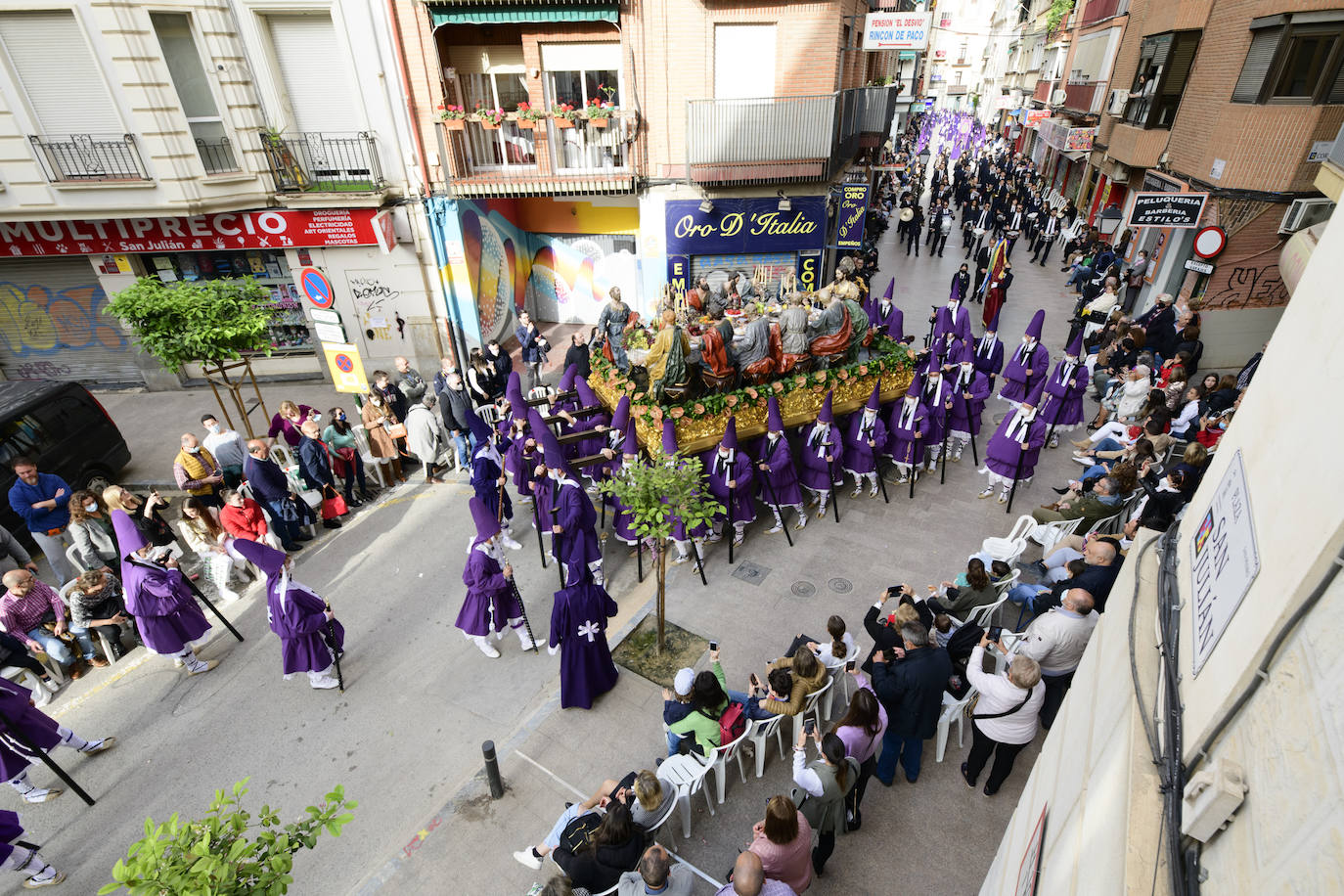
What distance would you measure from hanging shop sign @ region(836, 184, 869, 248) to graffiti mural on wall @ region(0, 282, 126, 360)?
57.3 ft

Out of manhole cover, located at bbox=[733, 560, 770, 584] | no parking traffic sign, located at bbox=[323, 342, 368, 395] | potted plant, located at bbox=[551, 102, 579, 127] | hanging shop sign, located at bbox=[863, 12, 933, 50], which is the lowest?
manhole cover, located at bbox=[733, 560, 770, 584]

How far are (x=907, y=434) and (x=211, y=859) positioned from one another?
9712 mm

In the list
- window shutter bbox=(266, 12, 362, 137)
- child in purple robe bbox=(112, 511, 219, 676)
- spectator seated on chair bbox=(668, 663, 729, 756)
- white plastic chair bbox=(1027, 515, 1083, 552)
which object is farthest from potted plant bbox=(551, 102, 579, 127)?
spectator seated on chair bbox=(668, 663, 729, 756)

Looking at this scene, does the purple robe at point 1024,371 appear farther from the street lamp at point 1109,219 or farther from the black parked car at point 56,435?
the black parked car at point 56,435

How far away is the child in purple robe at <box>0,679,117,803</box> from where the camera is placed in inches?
225

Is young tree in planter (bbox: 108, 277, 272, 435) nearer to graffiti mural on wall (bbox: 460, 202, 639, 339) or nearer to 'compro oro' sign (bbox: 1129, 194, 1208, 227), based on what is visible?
graffiti mural on wall (bbox: 460, 202, 639, 339)

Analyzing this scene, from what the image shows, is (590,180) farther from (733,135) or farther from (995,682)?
(995,682)

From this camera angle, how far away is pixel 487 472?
9.70m

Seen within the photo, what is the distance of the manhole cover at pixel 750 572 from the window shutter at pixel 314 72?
490 inches

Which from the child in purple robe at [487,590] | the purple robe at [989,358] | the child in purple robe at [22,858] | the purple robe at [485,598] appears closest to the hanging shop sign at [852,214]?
the purple robe at [989,358]

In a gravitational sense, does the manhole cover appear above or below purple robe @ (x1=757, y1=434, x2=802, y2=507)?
below

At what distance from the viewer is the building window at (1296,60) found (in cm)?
1103

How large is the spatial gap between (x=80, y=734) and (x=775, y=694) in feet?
24.6

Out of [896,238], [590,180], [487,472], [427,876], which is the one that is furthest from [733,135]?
[896,238]
